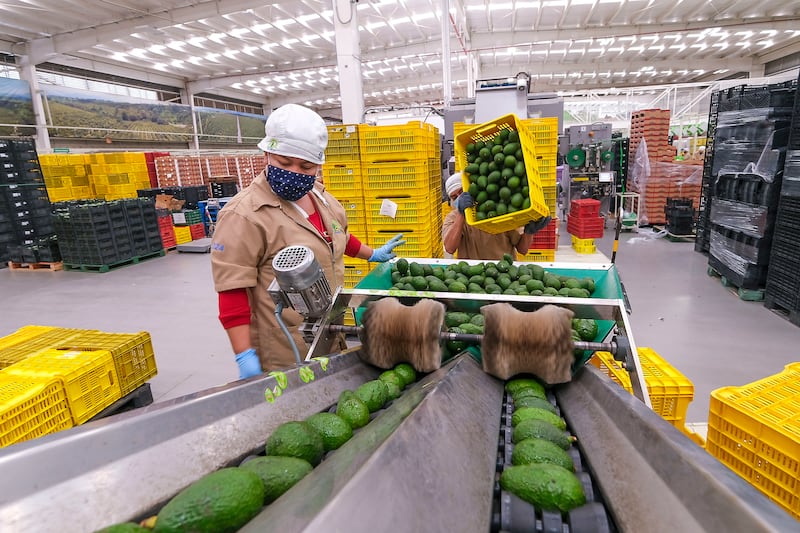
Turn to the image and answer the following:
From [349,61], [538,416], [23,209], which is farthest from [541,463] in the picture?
[23,209]

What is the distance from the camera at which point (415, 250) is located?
201 inches

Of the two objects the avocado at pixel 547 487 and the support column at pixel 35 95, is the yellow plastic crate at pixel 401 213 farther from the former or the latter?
the support column at pixel 35 95

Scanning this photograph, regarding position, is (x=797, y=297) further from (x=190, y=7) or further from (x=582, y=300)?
(x=190, y=7)

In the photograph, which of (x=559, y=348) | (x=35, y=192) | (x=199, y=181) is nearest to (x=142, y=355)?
(x=559, y=348)

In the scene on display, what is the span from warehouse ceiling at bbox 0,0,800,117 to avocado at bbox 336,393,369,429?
9.44m

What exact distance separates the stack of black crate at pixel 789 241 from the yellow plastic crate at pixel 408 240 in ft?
13.8

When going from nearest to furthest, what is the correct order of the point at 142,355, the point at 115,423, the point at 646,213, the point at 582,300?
the point at 115,423 → the point at 582,300 → the point at 142,355 → the point at 646,213

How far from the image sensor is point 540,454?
3.54ft

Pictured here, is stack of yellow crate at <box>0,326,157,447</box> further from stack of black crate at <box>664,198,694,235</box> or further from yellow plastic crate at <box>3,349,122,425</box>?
stack of black crate at <box>664,198,694,235</box>

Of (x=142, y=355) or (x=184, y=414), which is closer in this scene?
(x=184, y=414)

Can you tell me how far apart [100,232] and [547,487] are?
1002 cm

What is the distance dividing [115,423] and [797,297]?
6.39 meters

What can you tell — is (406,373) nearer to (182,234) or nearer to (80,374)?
(80,374)

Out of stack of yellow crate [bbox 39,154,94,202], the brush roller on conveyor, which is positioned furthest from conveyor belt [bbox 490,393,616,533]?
stack of yellow crate [bbox 39,154,94,202]
